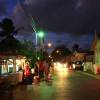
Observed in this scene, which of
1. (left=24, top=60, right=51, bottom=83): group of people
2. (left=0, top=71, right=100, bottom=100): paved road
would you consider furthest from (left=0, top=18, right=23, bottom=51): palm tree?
(left=0, top=71, right=100, bottom=100): paved road

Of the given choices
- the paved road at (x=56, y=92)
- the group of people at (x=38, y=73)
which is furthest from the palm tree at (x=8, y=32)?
the paved road at (x=56, y=92)

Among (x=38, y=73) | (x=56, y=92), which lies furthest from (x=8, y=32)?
(x=56, y=92)

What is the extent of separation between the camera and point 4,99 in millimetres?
20359

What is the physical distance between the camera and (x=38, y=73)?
43094 millimetres

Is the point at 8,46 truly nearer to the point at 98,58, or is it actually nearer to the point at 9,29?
the point at 9,29

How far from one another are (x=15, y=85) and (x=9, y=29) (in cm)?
4570

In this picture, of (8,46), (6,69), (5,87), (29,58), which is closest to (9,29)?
(8,46)

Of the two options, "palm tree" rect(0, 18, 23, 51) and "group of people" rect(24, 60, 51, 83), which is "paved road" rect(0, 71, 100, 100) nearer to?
"group of people" rect(24, 60, 51, 83)

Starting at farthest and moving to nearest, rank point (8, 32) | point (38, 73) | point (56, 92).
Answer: point (8, 32)
point (38, 73)
point (56, 92)

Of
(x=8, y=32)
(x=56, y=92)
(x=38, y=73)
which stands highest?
(x=8, y=32)

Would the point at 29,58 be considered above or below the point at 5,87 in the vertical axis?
above

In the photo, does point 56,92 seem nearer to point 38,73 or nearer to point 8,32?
point 38,73

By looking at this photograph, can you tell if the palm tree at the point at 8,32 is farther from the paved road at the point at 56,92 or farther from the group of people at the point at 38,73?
the paved road at the point at 56,92

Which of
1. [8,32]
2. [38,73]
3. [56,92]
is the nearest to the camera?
[56,92]
